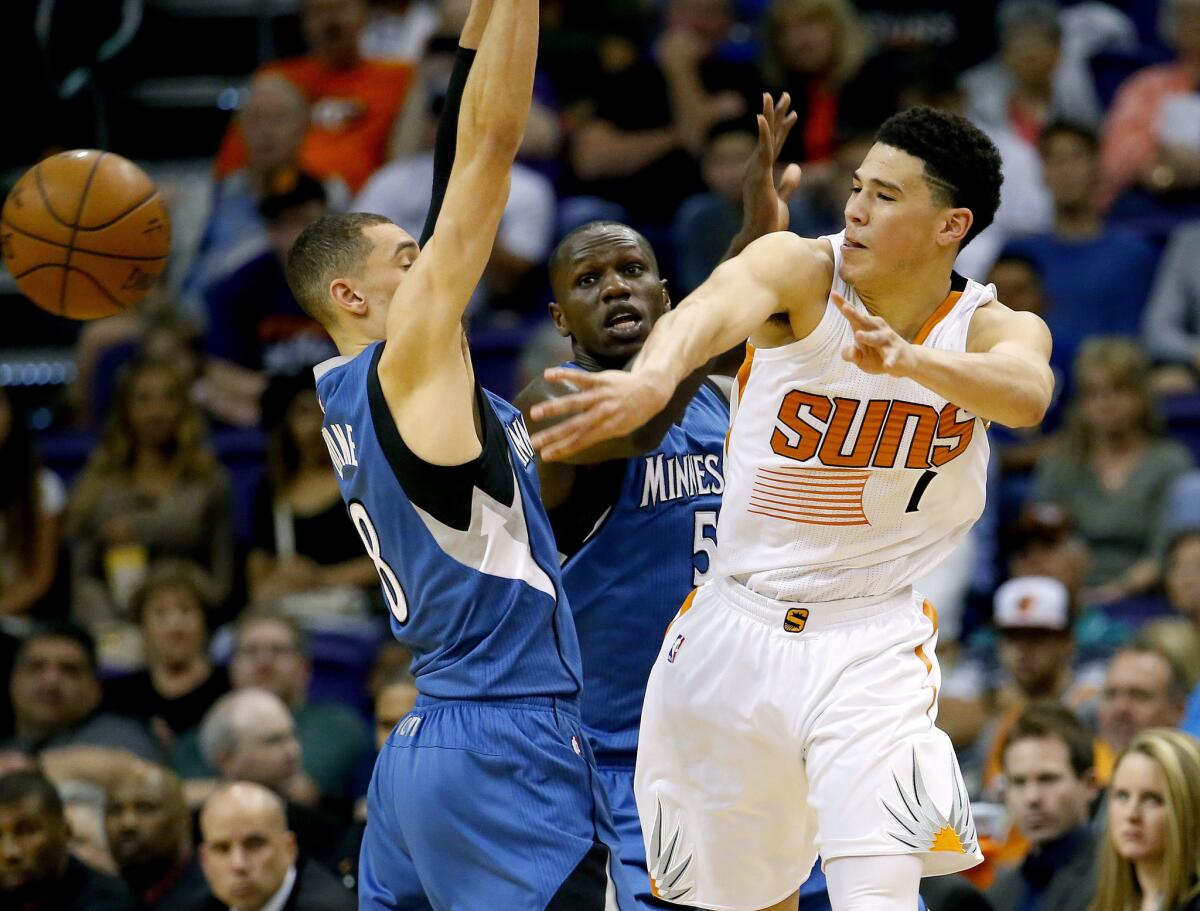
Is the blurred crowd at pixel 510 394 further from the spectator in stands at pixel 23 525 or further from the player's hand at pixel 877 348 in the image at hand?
the player's hand at pixel 877 348

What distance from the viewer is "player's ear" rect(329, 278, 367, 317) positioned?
16.9 feet

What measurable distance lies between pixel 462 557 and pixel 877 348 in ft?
3.93

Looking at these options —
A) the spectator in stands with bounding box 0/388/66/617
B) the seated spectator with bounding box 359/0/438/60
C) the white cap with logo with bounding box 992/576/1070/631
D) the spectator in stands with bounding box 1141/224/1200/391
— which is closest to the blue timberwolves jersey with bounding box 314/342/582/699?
the white cap with logo with bounding box 992/576/1070/631

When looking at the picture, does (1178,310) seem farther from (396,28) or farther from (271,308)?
(396,28)

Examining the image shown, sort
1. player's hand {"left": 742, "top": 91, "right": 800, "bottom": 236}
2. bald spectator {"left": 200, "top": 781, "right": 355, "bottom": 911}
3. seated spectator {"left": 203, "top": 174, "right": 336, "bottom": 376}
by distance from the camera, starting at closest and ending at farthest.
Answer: player's hand {"left": 742, "top": 91, "right": 800, "bottom": 236} < bald spectator {"left": 200, "top": 781, "right": 355, "bottom": 911} < seated spectator {"left": 203, "top": 174, "right": 336, "bottom": 376}

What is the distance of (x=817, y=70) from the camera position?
12.1m

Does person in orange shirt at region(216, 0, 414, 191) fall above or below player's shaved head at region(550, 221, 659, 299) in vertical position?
above

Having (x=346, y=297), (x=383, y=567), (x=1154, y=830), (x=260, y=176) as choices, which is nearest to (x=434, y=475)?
(x=383, y=567)

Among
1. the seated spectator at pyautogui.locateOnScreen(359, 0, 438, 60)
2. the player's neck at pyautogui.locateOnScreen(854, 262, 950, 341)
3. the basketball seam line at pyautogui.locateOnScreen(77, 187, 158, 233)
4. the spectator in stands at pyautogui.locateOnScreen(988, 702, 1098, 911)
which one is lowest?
the spectator in stands at pyautogui.locateOnScreen(988, 702, 1098, 911)

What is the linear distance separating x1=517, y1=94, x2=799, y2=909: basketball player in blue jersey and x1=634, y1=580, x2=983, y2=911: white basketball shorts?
510 millimetres

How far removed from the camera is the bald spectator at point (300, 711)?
906 cm

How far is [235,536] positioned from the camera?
1073 centimetres

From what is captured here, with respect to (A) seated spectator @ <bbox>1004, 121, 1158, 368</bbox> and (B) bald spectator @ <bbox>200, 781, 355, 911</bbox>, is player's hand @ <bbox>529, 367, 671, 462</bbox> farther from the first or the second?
(A) seated spectator @ <bbox>1004, 121, 1158, 368</bbox>

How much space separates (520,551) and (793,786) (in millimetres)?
981
